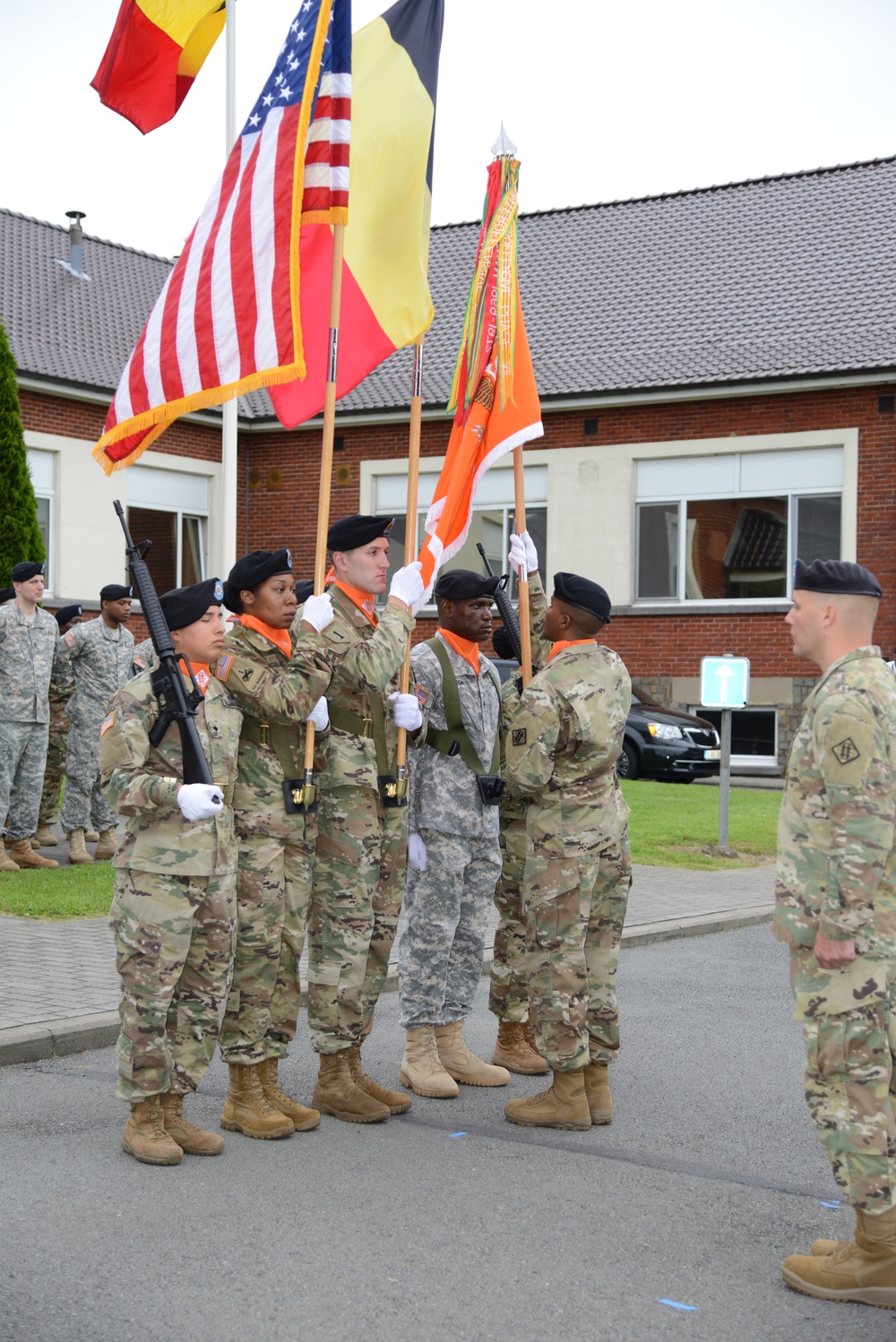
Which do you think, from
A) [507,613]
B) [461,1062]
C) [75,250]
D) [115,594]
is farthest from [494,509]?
[461,1062]

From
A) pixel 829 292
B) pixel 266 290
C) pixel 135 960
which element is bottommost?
pixel 135 960

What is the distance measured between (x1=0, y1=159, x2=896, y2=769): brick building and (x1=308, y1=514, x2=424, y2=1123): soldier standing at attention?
1766 cm

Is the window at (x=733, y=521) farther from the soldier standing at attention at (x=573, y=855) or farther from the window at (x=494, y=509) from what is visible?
the soldier standing at attention at (x=573, y=855)

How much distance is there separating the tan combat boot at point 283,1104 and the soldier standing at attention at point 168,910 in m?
0.40

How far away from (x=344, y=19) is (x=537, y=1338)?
5208 millimetres

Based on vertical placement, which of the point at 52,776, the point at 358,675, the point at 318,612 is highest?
the point at 318,612

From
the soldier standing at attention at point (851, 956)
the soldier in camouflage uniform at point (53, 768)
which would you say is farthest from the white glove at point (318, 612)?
the soldier in camouflage uniform at point (53, 768)

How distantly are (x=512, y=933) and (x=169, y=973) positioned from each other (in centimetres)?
193

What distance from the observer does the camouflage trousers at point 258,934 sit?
5477mm

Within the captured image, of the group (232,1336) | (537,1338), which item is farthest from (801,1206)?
(232,1336)

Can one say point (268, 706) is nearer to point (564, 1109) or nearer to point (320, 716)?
point (320, 716)

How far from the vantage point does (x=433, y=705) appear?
20.9 ft

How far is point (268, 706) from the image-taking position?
541cm

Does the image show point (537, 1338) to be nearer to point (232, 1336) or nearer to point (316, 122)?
point (232, 1336)
